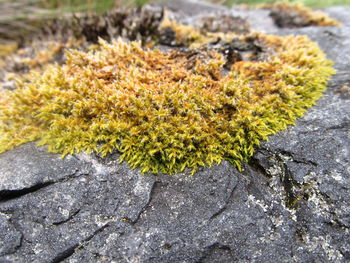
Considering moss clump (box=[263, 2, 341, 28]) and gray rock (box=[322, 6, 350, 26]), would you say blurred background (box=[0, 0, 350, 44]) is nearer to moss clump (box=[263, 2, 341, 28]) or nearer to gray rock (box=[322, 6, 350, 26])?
moss clump (box=[263, 2, 341, 28])

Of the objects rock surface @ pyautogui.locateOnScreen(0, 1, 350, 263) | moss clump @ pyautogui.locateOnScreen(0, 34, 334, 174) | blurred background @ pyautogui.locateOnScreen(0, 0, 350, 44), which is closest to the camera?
rock surface @ pyautogui.locateOnScreen(0, 1, 350, 263)

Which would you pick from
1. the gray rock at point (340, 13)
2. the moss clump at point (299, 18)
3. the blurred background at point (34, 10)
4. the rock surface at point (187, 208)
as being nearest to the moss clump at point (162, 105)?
the rock surface at point (187, 208)

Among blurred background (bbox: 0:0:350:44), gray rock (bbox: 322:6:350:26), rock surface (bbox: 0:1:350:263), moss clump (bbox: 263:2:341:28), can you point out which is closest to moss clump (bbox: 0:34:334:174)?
rock surface (bbox: 0:1:350:263)

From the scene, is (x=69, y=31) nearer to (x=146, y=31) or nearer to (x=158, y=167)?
(x=146, y=31)

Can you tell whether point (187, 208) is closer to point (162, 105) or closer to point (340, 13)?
point (162, 105)

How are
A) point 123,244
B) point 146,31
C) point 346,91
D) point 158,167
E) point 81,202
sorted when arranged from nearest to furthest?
point 123,244, point 81,202, point 158,167, point 346,91, point 146,31

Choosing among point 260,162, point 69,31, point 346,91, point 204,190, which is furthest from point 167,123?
point 69,31

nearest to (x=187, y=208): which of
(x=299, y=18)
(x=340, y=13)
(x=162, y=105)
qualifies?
(x=162, y=105)

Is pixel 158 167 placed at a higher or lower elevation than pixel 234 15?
lower
